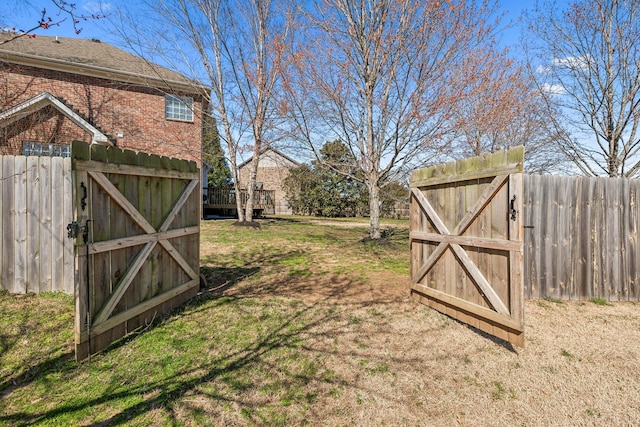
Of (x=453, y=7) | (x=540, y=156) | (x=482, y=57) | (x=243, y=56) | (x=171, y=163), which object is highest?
(x=243, y=56)

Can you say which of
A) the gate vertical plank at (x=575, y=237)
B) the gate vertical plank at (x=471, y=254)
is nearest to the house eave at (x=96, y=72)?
the gate vertical plank at (x=471, y=254)

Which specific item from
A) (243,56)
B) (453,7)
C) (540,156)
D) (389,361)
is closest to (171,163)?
(389,361)

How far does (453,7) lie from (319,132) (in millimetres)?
4360

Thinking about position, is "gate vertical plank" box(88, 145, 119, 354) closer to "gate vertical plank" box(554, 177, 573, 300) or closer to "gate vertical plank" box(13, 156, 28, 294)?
"gate vertical plank" box(13, 156, 28, 294)

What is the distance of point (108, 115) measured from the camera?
13.9m

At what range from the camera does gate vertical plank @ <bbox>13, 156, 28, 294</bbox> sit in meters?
4.20

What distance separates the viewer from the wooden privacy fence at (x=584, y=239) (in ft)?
16.2

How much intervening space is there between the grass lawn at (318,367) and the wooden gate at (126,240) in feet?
0.87

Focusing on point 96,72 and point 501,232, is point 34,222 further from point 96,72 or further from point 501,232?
point 96,72

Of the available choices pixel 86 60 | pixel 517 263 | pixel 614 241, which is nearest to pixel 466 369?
pixel 517 263

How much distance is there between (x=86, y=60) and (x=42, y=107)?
332 cm

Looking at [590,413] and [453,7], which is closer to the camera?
[590,413]

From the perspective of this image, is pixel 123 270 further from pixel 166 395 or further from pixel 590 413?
pixel 590 413

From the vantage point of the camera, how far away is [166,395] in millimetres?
2330
